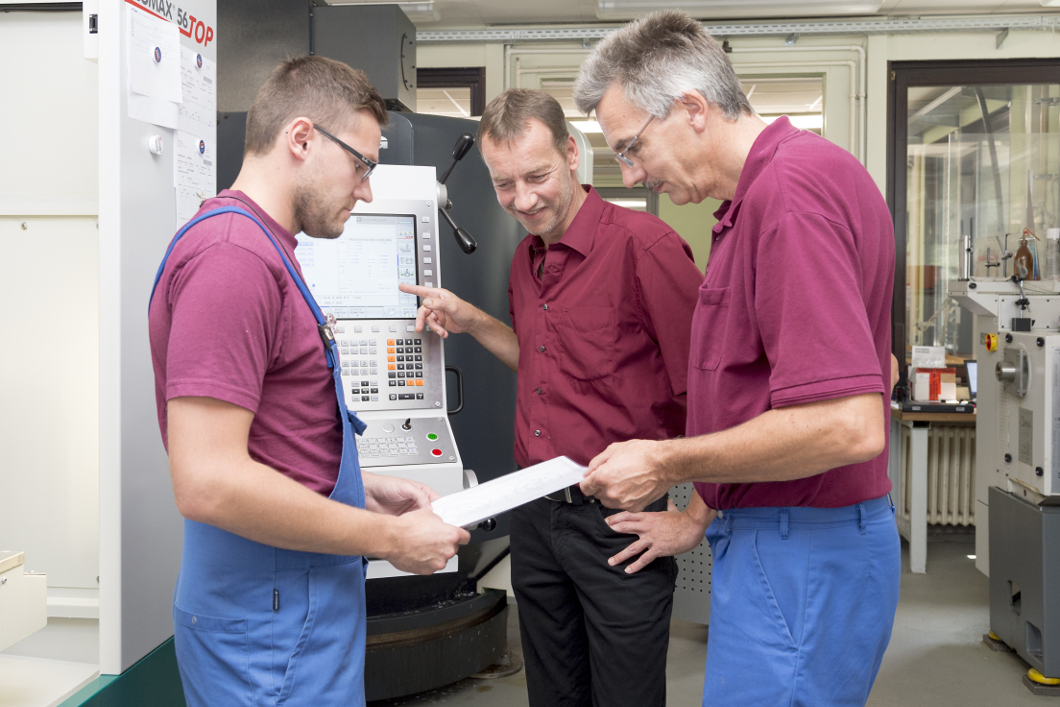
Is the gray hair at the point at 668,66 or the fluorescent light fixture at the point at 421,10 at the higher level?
the fluorescent light fixture at the point at 421,10

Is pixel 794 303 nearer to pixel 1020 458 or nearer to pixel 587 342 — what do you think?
pixel 587 342

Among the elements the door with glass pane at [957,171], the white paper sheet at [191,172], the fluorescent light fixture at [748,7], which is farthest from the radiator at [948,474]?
the white paper sheet at [191,172]

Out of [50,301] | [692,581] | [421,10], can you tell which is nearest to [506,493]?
[50,301]

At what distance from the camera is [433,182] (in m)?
1.99

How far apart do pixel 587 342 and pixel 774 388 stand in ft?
2.17

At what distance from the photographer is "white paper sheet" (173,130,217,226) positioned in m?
1.62

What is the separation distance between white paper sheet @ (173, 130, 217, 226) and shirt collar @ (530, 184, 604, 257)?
2.59 feet

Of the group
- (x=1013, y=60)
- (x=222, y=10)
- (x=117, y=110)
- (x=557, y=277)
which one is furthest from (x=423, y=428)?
(x=1013, y=60)

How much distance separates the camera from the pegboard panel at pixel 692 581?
3.14 m

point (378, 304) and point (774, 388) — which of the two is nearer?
point (774, 388)

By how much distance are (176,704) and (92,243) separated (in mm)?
1004

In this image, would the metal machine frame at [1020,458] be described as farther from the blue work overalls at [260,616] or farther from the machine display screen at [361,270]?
the blue work overalls at [260,616]

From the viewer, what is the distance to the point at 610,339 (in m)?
1.58

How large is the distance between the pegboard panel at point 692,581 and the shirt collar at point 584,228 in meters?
1.76
